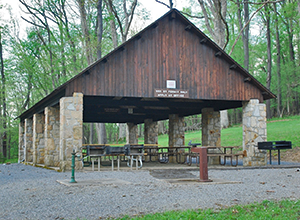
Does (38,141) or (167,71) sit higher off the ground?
(167,71)

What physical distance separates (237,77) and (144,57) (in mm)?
3861

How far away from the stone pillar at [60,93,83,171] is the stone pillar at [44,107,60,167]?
311 centimetres

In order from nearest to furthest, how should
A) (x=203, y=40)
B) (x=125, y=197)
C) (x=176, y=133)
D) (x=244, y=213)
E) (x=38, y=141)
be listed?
(x=244, y=213)
(x=125, y=197)
(x=203, y=40)
(x=38, y=141)
(x=176, y=133)

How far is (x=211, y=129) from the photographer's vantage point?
659 inches

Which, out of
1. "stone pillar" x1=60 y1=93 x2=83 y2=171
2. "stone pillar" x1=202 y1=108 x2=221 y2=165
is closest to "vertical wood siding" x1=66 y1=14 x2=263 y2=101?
"stone pillar" x1=60 y1=93 x2=83 y2=171

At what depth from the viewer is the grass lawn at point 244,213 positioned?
15.8 ft

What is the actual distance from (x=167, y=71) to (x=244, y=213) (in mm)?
8367

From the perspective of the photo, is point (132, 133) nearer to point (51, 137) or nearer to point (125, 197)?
point (51, 137)

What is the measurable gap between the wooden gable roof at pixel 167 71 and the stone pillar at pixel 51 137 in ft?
2.40

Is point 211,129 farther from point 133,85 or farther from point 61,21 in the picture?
point 61,21

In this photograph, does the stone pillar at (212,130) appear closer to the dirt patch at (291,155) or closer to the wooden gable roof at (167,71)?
the wooden gable roof at (167,71)

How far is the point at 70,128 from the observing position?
11555 mm

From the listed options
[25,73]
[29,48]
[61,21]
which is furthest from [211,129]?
[25,73]

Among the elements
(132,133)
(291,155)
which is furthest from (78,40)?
(291,155)
